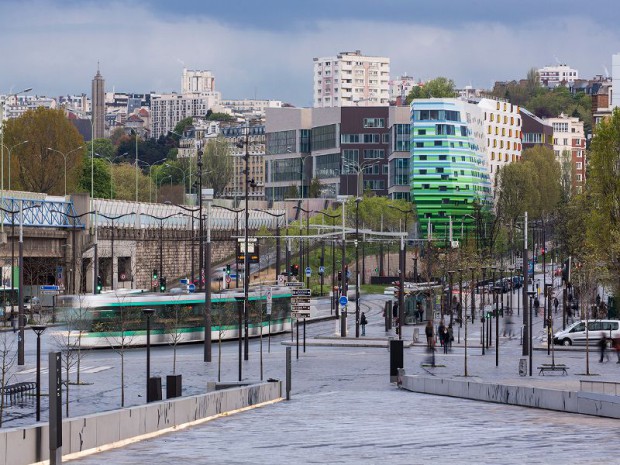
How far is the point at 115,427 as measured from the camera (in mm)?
27188

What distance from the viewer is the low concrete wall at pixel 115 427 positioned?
23094mm

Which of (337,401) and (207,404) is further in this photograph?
(337,401)

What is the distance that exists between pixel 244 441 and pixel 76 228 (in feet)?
334

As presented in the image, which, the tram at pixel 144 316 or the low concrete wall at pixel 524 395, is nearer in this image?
the low concrete wall at pixel 524 395

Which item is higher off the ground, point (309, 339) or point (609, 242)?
point (609, 242)

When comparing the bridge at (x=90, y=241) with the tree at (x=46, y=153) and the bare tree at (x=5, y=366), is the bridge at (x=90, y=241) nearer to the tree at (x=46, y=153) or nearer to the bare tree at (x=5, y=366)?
the tree at (x=46, y=153)

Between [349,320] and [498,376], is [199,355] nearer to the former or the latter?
[498,376]

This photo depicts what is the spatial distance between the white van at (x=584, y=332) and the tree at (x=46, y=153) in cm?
8782

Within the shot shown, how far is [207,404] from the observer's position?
113 ft

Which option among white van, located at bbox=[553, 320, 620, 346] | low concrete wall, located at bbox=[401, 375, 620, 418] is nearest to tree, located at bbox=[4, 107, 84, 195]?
white van, located at bbox=[553, 320, 620, 346]

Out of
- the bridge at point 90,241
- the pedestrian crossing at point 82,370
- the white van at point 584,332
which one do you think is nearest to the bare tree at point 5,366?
the pedestrian crossing at point 82,370

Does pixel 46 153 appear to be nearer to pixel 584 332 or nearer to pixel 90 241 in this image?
pixel 90 241

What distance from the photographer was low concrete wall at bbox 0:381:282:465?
75.8 ft

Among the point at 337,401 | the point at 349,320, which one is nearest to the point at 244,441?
the point at 337,401
